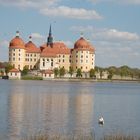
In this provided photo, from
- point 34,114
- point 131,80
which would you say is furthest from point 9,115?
point 131,80

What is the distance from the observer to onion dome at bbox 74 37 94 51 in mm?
143375

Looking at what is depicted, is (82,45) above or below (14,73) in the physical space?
above

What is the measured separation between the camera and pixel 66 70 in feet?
458

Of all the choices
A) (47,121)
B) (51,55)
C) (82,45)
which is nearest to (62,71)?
(51,55)

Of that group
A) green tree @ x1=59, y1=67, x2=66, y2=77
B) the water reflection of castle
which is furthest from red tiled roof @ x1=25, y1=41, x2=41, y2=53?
the water reflection of castle

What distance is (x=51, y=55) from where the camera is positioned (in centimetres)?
13988

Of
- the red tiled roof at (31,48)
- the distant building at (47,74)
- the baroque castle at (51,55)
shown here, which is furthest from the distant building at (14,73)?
the red tiled roof at (31,48)

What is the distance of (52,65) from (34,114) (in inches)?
4403

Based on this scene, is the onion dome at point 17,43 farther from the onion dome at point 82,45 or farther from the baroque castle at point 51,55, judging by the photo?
the onion dome at point 82,45

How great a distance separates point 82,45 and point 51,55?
399 inches

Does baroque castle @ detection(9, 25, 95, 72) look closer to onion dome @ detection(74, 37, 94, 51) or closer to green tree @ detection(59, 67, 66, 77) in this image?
onion dome @ detection(74, 37, 94, 51)

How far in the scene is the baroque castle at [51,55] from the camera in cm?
14038

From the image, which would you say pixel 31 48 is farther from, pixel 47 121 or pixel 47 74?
pixel 47 121

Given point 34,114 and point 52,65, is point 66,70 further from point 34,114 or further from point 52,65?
point 34,114
